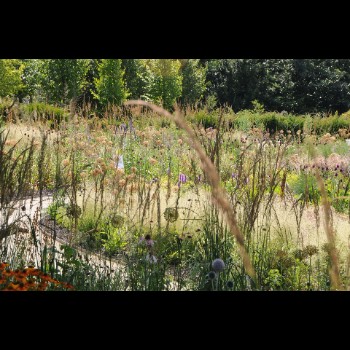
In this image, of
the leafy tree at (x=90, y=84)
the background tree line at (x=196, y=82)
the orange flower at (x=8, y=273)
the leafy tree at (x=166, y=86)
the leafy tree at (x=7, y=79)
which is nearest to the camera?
the orange flower at (x=8, y=273)

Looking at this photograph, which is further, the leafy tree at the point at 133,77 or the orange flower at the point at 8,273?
the leafy tree at the point at 133,77

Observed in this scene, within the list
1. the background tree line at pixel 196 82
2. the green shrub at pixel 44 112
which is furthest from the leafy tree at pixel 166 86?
the green shrub at pixel 44 112

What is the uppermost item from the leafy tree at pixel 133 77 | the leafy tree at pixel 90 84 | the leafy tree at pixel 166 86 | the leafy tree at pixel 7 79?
the leafy tree at pixel 90 84

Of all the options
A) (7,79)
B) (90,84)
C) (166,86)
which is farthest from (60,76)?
(166,86)

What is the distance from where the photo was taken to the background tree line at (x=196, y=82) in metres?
12.1

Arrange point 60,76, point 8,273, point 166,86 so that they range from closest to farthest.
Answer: point 8,273
point 166,86
point 60,76

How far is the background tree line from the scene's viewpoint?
39.6ft

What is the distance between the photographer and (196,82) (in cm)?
1344

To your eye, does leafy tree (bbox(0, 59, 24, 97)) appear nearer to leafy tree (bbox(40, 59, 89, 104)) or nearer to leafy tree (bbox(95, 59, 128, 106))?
leafy tree (bbox(40, 59, 89, 104))

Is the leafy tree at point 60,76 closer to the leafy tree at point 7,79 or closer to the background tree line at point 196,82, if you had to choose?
the background tree line at point 196,82

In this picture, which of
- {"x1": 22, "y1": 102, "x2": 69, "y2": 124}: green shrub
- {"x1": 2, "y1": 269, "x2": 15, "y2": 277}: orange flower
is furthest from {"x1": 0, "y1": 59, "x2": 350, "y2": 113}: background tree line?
{"x1": 2, "y1": 269, "x2": 15, "y2": 277}: orange flower

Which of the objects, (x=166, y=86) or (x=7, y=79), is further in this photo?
(x=7, y=79)

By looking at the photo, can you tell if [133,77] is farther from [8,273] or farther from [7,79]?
[8,273]
